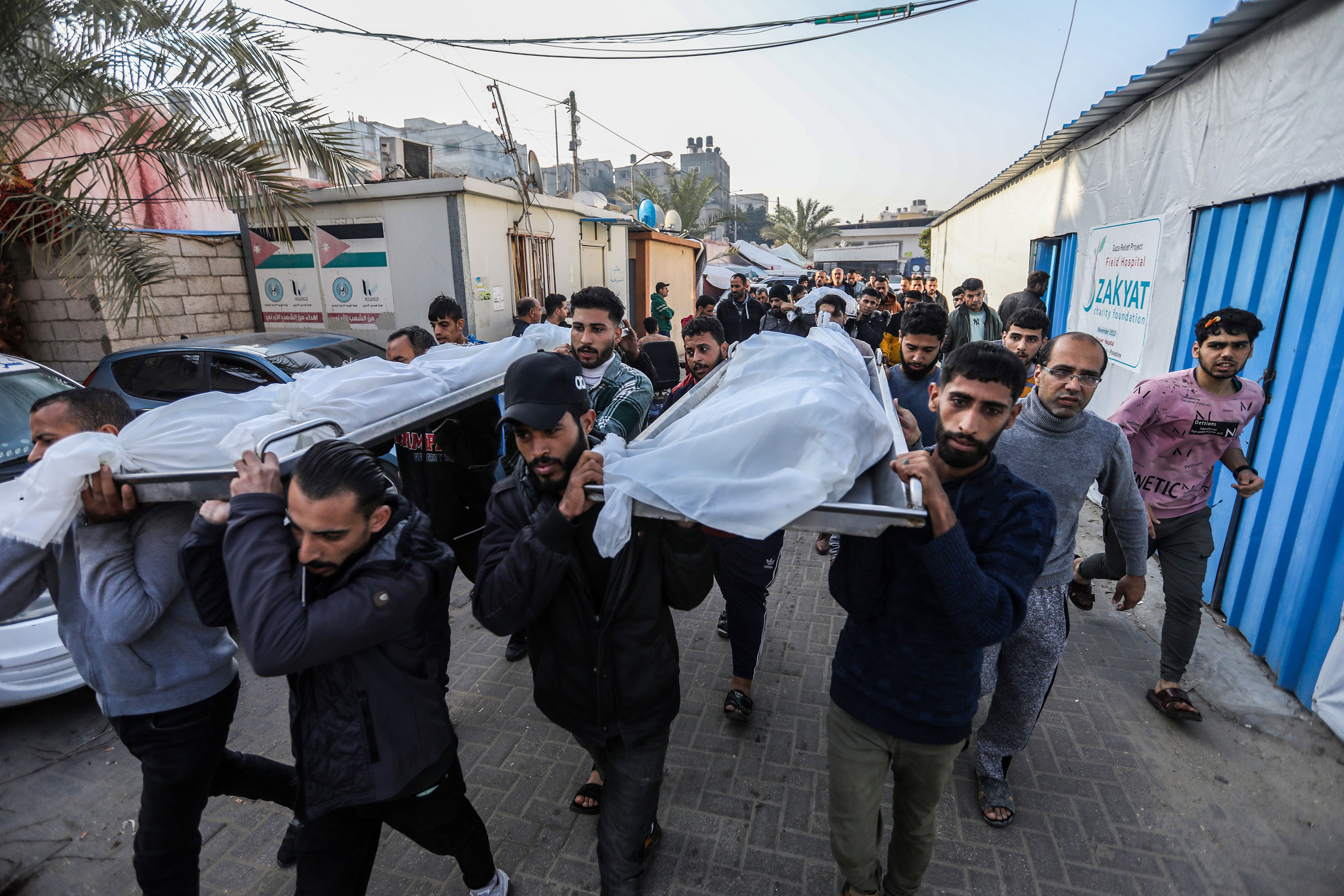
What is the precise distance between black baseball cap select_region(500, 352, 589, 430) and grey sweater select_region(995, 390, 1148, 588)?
5.81ft

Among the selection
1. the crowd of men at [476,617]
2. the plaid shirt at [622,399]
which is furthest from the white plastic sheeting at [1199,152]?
the plaid shirt at [622,399]

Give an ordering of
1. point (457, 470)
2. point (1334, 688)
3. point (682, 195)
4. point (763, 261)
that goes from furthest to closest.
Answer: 1. point (763, 261)
2. point (682, 195)
3. point (457, 470)
4. point (1334, 688)

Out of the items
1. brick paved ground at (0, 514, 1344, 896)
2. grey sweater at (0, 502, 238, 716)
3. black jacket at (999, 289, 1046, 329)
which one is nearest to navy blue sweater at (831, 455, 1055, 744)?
brick paved ground at (0, 514, 1344, 896)

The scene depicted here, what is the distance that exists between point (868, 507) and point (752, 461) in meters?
0.31

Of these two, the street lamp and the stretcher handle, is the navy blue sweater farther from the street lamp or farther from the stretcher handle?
the street lamp

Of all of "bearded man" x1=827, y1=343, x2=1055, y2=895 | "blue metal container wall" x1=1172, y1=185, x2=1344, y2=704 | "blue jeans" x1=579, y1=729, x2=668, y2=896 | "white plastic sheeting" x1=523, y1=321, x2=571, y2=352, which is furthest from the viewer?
"white plastic sheeting" x1=523, y1=321, x2=571, y2=352

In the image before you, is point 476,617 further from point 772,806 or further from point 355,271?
point 355,271

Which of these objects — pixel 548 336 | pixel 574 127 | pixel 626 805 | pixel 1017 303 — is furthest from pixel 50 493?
pixel 574 127

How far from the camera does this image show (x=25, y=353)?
847 cm

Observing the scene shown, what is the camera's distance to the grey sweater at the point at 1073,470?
2.65 metres

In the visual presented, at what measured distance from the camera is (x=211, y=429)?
2018 mm

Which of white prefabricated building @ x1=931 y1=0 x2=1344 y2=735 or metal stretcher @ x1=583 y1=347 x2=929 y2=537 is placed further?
white prefabricated building @ x1=931 y1=0 x2=1344 y2=735

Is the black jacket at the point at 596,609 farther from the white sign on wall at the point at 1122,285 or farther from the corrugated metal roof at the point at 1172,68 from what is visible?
the white sign on wall at the point at 1122,285

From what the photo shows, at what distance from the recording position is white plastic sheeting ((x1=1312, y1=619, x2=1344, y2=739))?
3139 mm
